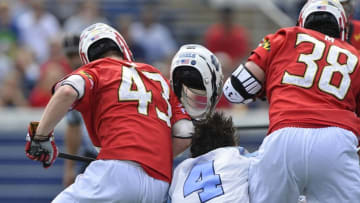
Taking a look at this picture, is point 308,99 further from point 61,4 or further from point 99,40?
point 61,4

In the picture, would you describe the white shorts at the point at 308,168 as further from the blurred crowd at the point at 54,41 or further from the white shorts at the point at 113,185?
the blurred crowd at the point at 54,41

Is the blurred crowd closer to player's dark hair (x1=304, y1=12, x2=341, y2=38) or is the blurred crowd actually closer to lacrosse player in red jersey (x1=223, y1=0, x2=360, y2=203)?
player's dark hair (x1=304, y1=12, x2=341, y2=38)

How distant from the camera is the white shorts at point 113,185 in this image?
4.84 metres

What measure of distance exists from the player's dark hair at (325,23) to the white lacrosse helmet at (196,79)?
0.70 metres

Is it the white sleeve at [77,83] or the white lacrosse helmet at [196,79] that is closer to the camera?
the white sleeve at [77,83]

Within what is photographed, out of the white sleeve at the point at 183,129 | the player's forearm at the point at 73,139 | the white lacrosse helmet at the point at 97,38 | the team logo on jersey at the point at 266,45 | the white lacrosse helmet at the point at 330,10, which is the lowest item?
the player's forearm at the point at 73,139

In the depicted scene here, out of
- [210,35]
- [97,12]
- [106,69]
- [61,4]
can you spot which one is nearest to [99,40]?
[106,69]

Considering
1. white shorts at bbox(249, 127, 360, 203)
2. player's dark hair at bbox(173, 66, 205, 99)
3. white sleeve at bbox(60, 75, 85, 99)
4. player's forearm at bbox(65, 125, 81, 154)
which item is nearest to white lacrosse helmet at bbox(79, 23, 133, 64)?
player's dark hair at bbox(173, 66, 205, 99)

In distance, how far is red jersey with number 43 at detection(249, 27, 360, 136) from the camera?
4.98 meters

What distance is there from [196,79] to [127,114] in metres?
0.60

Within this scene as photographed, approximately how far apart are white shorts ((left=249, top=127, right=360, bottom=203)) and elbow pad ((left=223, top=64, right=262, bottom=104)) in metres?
0.42

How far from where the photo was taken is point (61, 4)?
44.0 ft

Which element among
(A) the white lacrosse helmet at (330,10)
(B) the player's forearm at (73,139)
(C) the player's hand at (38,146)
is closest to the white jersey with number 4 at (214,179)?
(C) the player's hand at (38,146)

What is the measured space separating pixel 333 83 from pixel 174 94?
1088mm
